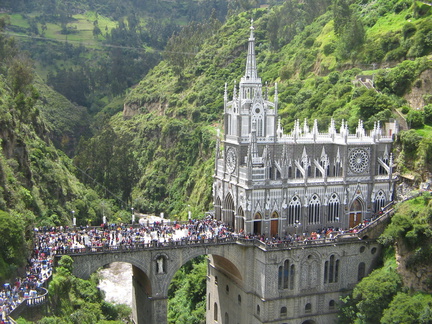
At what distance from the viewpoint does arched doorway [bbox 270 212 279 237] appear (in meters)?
58.4

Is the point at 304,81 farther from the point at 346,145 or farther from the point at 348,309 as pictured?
the point at 348,309

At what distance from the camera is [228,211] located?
60375 millimetres

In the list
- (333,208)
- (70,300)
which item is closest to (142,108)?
(333,208)

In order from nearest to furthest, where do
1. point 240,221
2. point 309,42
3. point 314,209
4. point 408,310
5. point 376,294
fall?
point 408,310 < point 376,294 < point 240,221 < point 314,209 < point 309,42

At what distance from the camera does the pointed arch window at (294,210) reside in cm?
5894

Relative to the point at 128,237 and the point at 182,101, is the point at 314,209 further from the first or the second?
the point at 182,101

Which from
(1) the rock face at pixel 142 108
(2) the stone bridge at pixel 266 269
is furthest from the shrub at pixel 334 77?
(1) the rock face at pixel 142 108

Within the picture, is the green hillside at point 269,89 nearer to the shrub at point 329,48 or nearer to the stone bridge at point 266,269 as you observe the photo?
the shrub at point 329,48

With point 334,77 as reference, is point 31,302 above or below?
below

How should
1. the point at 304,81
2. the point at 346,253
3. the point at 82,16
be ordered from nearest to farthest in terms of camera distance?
the point at 346,253 → the point at 304,81 → the point at 82,16

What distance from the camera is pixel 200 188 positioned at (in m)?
95.9

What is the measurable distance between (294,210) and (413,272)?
13.0 metres

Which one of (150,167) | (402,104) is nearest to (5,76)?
(150,167)

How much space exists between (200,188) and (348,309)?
43793 millimetres
